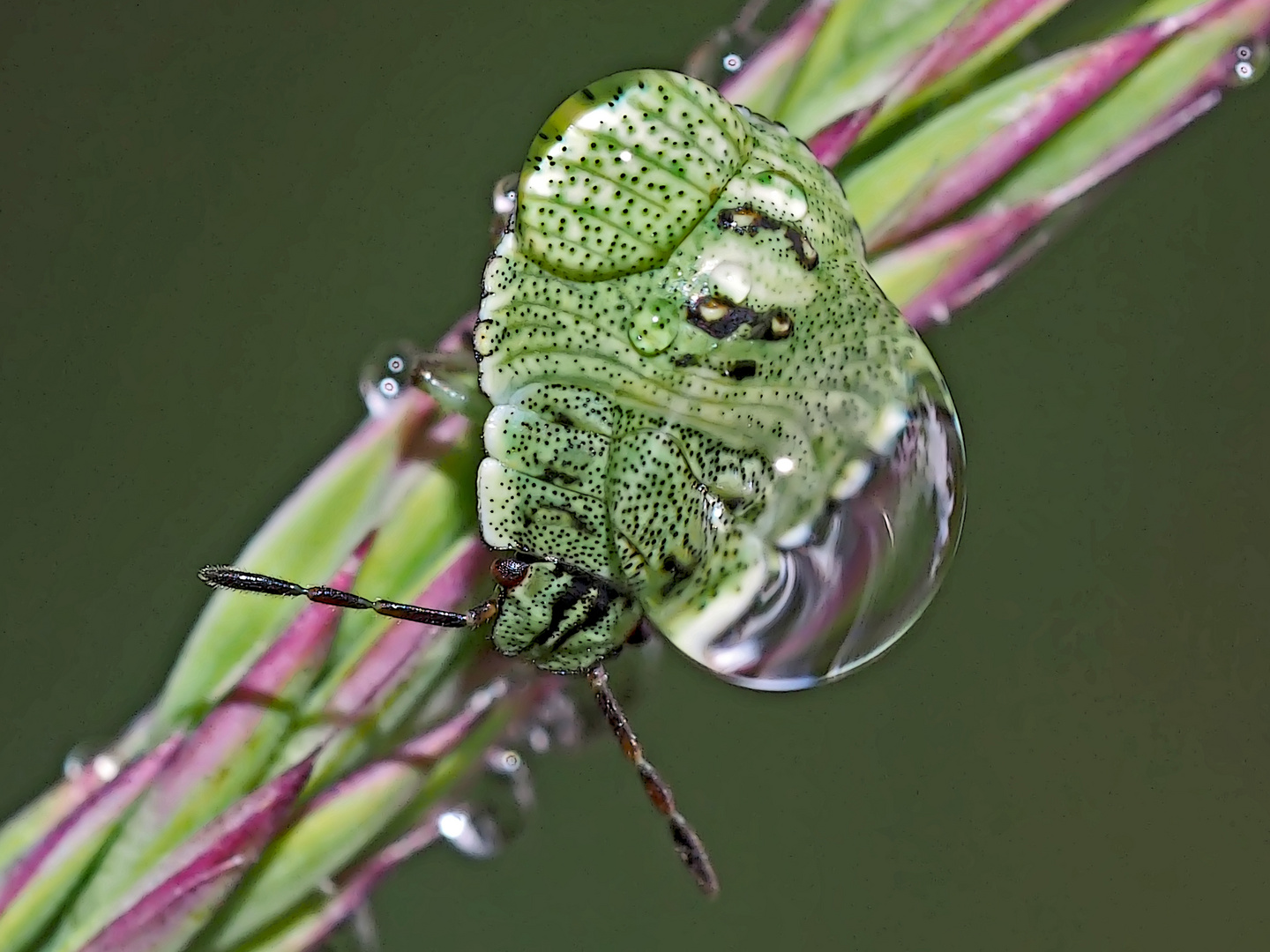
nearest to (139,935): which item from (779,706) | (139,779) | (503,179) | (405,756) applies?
(139,779)

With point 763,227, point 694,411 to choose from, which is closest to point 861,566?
point 694,411

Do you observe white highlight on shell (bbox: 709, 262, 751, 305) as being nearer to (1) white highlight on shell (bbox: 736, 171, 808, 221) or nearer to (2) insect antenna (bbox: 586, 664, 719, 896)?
(1) white highlight on shell (bbox: 736, 171, 808, 221)

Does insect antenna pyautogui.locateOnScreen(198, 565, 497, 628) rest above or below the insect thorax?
below

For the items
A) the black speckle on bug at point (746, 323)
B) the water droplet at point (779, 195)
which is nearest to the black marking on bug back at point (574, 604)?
the black speckle on bug at point (746, 323)

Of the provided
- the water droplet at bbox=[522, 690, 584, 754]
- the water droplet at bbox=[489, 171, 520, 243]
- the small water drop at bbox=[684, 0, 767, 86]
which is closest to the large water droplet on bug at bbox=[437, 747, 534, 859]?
the water droplet at bbox=[522, 690, 584, 754]

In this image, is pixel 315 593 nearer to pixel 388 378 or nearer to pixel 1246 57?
pixel 388 378

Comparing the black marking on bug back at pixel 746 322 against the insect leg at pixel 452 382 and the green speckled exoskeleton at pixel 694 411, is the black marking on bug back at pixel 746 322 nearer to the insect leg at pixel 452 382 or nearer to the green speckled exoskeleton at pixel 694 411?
the green speckled exoskeleton at pixel 694 411
